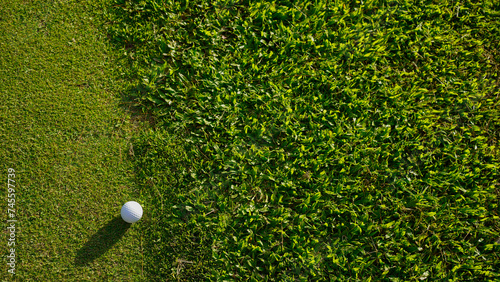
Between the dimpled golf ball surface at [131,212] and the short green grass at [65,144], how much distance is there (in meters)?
0.20

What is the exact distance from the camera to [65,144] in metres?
3.23

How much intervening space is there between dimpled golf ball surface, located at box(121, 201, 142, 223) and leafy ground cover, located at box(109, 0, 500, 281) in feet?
0.68

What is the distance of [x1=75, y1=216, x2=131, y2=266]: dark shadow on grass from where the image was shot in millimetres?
2990

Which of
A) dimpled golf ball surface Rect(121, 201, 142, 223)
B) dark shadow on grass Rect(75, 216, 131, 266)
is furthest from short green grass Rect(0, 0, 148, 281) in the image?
dimpled golf ball surface Rect(121, 201, 142, 223)

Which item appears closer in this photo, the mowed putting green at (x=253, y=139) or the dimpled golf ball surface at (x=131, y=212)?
the dimpled golf ball surface at (x=131, y=212)

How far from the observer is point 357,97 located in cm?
347

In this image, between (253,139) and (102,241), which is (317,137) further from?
(102,241)

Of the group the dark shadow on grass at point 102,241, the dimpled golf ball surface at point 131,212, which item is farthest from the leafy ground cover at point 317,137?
the dark shadow on grass at point 102,241

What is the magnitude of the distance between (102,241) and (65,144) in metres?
1.18

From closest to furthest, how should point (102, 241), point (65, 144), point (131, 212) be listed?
point (131, 212) → point (102, 241) → point (65, 144)

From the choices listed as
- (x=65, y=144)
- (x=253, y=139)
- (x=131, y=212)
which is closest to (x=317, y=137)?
(x=253, y=139)

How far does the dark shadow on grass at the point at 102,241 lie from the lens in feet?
9.81

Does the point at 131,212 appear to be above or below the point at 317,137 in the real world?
below

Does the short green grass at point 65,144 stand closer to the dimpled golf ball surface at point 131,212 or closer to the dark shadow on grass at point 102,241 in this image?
the dark shadow on grass at point 102,241
